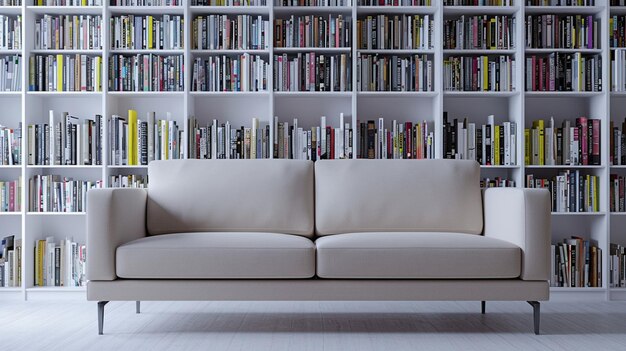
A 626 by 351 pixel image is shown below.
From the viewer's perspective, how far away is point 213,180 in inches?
136

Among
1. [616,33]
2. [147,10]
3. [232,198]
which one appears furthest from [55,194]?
[616,33]

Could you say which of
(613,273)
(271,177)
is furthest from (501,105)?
(271,177)

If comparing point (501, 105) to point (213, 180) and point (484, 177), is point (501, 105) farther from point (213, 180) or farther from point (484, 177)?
point (213, 180)

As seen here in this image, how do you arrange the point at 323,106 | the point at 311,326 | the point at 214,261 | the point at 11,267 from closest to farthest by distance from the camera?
the point at 214,261 → the point at 311,326 → the point at 11,267 → the point at 323,106

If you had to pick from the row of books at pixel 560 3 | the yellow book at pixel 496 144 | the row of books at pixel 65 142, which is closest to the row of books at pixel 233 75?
the row of books at pixel 65 142

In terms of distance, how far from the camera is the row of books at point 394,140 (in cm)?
434

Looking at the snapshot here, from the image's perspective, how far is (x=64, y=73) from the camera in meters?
4.28

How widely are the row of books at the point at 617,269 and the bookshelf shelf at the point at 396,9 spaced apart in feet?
6.47

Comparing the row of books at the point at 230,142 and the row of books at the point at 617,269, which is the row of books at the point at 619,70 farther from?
the row of books at the point at 230,142

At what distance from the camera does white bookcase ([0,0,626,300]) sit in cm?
418

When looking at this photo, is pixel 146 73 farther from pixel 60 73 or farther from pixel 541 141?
pixel 541 141

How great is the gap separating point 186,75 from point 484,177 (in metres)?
2.16

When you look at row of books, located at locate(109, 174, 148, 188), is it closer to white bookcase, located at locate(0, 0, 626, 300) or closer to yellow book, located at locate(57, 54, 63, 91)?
white bookcase, located at locate(0, 0, 626, 300)

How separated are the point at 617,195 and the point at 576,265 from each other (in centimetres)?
53
